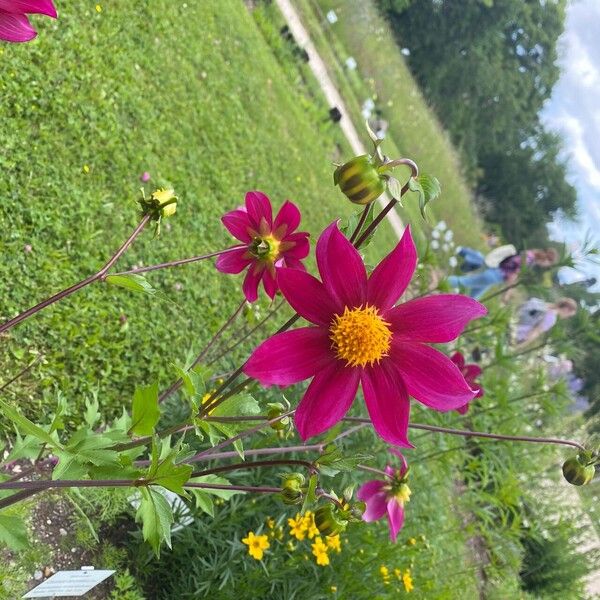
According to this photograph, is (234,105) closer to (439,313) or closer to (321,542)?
(321,542)

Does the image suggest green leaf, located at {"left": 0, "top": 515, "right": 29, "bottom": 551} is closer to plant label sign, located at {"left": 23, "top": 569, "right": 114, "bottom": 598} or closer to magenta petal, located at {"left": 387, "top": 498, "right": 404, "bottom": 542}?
plant label sign, located at {"left": 23, "top": 569, "right": 114, "bottom": 598}

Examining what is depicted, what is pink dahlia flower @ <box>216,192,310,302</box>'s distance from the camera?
1373 millimetres

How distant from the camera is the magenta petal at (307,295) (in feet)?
3.14

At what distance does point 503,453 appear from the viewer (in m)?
3.36

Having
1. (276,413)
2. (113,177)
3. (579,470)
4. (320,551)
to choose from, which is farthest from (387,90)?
(276,413)

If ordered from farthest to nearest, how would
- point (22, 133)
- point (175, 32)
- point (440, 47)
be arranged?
point (440, 47), point (175, 32), point (22, 133)

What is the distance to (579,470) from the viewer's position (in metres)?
1.27

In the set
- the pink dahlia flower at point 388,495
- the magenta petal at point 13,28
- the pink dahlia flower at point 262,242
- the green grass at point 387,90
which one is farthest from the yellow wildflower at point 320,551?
the green grass at point 387,90

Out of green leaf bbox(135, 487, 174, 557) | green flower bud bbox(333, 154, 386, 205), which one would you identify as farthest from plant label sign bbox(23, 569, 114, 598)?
green flower bud bbox(333, 154, 386, 205)

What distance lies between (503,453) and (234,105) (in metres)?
3.35

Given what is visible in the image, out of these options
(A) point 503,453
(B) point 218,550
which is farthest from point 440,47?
(B) point 218,550

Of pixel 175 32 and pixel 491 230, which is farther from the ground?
pixel 175 32

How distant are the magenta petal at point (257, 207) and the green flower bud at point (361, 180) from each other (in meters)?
0.44

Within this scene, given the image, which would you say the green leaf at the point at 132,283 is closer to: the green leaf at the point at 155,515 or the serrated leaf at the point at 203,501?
the green leaf at the point at 155,515
